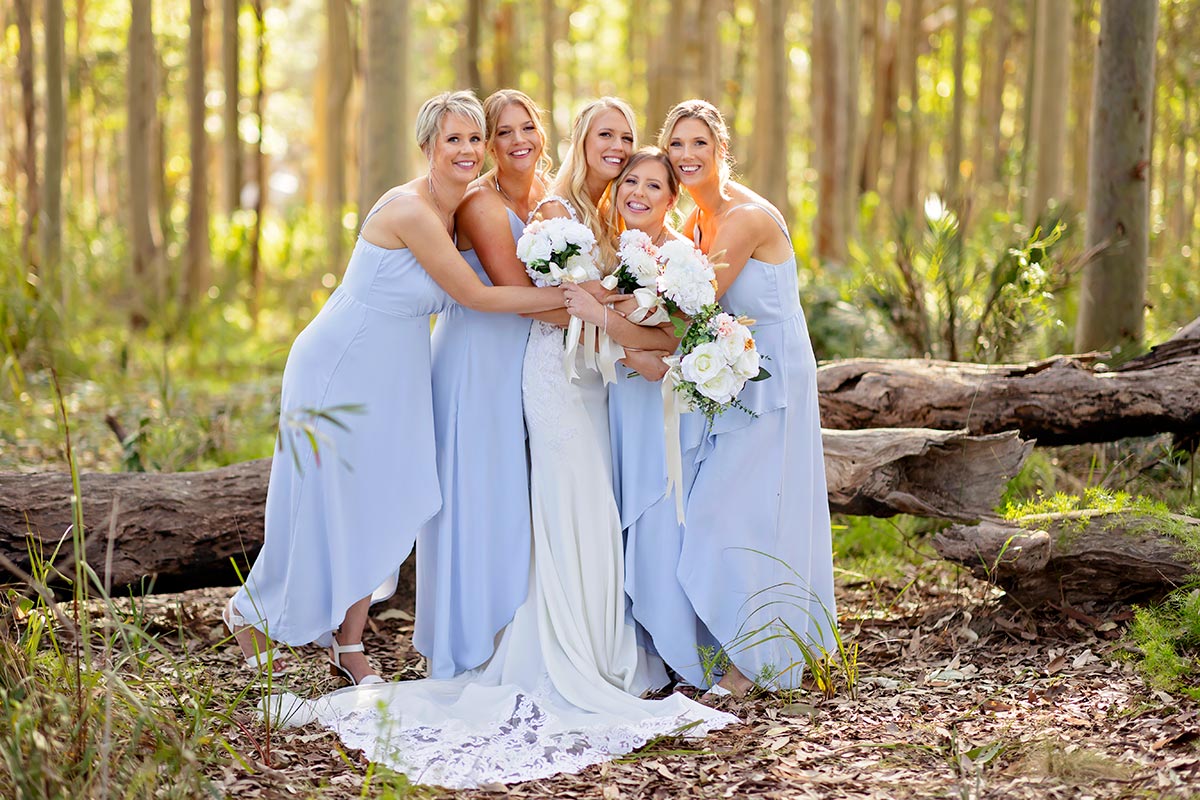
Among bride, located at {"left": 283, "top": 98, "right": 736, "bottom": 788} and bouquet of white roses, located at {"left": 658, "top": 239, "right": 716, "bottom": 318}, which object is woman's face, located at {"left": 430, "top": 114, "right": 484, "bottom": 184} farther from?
bouquet of white roses, located at {"left": 658, "top": 239, "right": 716, "bottom": 318}

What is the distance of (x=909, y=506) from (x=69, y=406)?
6433 mm

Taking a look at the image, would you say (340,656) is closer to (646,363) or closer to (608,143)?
(646,363)

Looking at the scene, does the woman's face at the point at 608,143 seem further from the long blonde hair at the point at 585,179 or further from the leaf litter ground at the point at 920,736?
the leaf litter ground at the point at 920,736

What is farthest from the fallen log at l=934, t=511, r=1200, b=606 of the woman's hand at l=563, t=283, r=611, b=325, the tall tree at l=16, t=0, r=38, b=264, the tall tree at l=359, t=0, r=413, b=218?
the tall tree at l=16, t=0, r=38, b=264

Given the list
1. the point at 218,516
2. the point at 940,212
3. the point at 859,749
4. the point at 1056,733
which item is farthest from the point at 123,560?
the point at 940,212

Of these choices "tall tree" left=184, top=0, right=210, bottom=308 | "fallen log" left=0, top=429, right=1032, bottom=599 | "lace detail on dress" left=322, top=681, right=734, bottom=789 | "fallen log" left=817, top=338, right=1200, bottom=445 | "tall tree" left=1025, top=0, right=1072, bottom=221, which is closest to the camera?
"lace detail on dress" left=322, top=681, right=734, bottom=789

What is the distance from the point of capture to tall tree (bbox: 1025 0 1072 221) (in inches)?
423

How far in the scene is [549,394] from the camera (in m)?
4.59

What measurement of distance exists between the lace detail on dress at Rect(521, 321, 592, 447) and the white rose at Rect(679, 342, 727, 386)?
0.59m

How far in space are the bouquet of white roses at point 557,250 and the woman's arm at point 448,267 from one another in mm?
90

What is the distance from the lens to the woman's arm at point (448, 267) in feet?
14.4

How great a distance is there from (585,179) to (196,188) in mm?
8792

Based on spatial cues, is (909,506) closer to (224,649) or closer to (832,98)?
(224,649)

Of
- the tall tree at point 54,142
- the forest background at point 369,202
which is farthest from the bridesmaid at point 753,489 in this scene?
the tall tree at point 54,142
